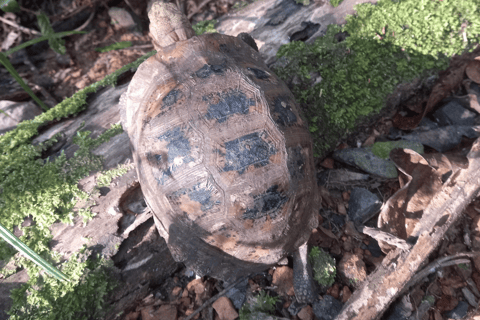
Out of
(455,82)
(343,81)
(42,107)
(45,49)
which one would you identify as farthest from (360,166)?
(45,49)

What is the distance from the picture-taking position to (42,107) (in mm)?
3609

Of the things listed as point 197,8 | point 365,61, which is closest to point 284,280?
point 365,61

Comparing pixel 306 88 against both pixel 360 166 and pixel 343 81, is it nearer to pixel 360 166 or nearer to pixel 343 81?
pixel 343 81

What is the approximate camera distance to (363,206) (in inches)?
106

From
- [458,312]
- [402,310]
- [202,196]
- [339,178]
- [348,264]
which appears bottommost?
[458,312]

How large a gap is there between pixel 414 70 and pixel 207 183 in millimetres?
2487

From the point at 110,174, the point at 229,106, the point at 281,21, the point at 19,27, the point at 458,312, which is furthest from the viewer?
the point at 19,27

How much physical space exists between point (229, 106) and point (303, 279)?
152 centimetres

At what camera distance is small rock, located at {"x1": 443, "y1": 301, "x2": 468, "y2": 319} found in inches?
90.7

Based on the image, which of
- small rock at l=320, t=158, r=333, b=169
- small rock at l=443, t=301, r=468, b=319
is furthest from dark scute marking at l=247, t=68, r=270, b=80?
small rock at l=443, t=301, r=468, b=319

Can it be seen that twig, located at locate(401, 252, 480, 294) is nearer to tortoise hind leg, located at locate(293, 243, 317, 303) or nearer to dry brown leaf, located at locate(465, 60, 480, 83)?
tortoise hind leg, located at locate(293, 243, 317, 303)

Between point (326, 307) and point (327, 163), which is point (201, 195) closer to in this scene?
point (326, 307)

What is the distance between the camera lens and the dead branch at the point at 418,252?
2.04m

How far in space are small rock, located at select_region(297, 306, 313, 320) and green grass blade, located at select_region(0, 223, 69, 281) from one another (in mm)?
1896
